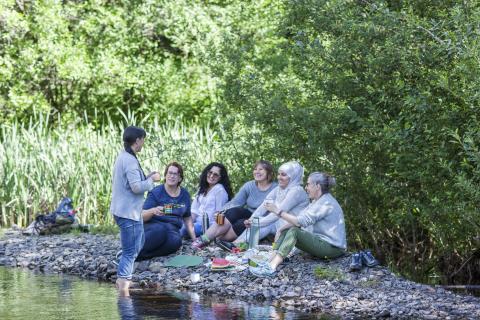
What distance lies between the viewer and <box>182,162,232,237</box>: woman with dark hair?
40.9ft

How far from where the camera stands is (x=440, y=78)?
9172 millimetres

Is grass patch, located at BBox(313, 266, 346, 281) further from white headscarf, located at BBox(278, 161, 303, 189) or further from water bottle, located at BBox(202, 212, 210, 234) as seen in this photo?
water bottle, located at BBox(202, 212, 210, 234)

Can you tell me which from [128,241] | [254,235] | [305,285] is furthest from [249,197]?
[128,241]

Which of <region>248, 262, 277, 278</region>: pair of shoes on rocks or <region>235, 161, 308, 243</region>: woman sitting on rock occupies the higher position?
<region>235, 161, 308, 243</region>: woman sitting on rock

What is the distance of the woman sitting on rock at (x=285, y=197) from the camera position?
36.0ft

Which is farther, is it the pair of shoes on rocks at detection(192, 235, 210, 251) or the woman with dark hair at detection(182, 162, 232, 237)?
the woman with dark hair at detection(182, 162, 232, 237)

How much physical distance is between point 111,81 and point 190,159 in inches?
331

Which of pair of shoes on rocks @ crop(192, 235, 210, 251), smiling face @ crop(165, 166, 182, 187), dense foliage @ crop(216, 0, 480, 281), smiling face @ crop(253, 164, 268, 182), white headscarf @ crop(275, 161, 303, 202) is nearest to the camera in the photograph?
dense foliage @ crop(216, 0, 480, 281)

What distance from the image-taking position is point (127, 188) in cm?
966

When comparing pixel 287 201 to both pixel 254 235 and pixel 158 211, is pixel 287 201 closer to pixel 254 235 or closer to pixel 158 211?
pixel 254 235

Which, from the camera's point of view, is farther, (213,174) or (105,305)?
(213,174)

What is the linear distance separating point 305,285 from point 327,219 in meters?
0.96

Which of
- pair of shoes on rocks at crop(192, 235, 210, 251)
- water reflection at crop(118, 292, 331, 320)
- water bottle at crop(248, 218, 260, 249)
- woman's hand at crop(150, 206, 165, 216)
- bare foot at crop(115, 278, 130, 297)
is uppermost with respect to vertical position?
woman's hand at crop(150, 206, 165, 216)

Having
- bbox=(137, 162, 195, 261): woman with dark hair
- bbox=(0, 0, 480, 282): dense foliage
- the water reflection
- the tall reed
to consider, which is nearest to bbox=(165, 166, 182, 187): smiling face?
bbox=(137, 162, 195, 261): woman with dark hair
